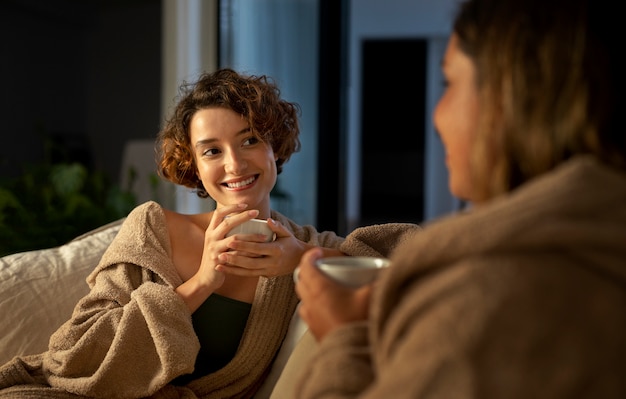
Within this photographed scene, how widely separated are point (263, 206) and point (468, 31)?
3.03ft

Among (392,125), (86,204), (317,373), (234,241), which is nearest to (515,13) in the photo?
(317,373)

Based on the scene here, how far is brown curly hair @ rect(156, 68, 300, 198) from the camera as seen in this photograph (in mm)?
1643

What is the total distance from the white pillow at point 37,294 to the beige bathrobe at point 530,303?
46.1 inches

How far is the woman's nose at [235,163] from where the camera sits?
1598 mm

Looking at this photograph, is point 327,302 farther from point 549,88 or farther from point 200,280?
point 200,280

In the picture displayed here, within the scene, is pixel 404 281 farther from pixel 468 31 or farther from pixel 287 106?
pixel 287 106

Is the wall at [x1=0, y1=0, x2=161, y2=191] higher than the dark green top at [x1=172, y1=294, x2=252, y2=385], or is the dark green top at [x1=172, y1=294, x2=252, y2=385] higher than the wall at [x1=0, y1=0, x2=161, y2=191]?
the wall at [x1=0, y1=0, x2=161, y2=191]

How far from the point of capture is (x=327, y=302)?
91 cm

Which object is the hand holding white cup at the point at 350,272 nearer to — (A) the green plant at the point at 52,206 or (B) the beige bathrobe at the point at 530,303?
(B) the beige bathrobe at the point at 530,303

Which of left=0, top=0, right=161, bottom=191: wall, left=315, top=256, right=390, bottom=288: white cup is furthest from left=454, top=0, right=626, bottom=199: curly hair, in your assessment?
left=0, top=0, right=161, bottom=191: wall

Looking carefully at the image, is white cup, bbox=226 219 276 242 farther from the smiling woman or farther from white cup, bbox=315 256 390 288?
white cup, bbox=315 256 390 288

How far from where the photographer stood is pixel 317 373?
0.84 metres

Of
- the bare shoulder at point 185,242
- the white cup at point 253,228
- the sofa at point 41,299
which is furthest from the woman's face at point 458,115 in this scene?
the bare shoulder at point 185,242

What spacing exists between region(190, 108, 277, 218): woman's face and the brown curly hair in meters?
0.02
